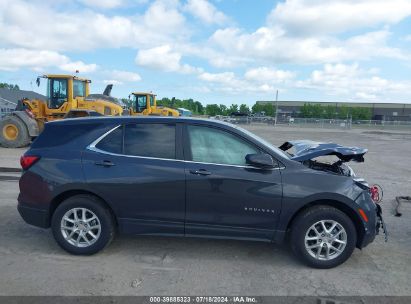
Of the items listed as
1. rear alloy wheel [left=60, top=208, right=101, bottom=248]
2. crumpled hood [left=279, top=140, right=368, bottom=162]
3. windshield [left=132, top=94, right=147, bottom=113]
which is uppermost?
windshield [left=132, top=94, right=147, bottom=113]

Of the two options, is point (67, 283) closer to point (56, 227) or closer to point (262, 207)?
point (56, 227)

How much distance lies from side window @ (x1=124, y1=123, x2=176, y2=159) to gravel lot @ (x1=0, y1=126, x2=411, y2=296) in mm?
1227

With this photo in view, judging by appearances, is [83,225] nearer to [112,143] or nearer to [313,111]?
[112,143]

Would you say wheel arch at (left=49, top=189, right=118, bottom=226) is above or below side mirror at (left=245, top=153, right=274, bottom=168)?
below

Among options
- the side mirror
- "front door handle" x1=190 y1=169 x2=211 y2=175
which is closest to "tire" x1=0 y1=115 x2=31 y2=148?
"front door handle" x1=190 y1=169 x2=211 y2=175

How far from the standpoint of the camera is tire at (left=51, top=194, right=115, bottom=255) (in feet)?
13.4

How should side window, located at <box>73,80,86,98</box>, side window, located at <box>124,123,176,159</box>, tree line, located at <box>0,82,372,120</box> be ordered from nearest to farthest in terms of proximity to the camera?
side window, located at <box>124,123,176,159</box> → side window, located at <box>73,80,86,98</box> → tree line, located at <box>0,82,372,120</box>

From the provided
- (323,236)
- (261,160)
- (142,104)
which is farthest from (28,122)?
(323,236)

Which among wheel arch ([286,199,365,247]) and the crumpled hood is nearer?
wheel arch ([286,199,365,247])

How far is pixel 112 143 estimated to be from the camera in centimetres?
420

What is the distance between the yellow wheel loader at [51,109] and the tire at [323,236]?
11400mm

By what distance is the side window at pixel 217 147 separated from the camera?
13.2 ft

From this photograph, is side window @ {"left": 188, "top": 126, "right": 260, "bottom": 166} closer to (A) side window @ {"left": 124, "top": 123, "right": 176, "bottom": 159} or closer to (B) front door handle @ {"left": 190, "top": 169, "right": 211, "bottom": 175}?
(B) front door handle @ {"left": 190, "top": 169, "right": 211, "bottom": 175}

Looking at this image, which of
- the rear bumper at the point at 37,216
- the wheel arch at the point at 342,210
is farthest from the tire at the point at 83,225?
the wheel arch at the point at 342,210
